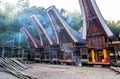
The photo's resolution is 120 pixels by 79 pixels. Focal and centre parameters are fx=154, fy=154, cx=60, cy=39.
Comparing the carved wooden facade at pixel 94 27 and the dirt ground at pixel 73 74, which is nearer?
the dirt ground at pixel 73 74

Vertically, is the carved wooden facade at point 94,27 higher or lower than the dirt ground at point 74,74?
higher

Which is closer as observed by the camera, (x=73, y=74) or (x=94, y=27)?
(x=73, y=74)

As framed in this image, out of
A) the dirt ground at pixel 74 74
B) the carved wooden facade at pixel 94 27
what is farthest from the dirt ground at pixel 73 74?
the carved wooden facade at pixel 94 27

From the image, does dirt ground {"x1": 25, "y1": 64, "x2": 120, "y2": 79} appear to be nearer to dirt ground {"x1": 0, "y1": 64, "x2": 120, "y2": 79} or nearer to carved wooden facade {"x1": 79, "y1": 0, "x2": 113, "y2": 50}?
dirt ground {"x1": 0, "y1": 64, "x2": 120, "y2": 79}

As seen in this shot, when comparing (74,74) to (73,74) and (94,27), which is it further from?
(94,27)

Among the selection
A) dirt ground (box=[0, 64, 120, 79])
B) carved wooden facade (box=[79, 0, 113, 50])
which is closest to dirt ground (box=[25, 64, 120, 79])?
dirt ground (box=[0, 64, 120, 79])

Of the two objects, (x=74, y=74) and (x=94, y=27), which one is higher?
(x=94, y=27)

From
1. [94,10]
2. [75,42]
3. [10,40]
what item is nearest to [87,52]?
[75,42]

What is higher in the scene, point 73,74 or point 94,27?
point 94,27

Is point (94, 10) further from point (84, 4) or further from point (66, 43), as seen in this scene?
point (66, 43)

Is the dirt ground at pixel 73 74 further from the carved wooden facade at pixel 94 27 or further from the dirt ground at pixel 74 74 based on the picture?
the carved wooden facade at pixel 94 27

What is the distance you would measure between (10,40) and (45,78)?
67.4ft

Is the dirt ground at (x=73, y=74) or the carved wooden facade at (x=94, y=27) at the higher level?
the carved wooden facade at (x=94, y=27)

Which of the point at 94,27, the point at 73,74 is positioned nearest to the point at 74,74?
the point at 73,74
